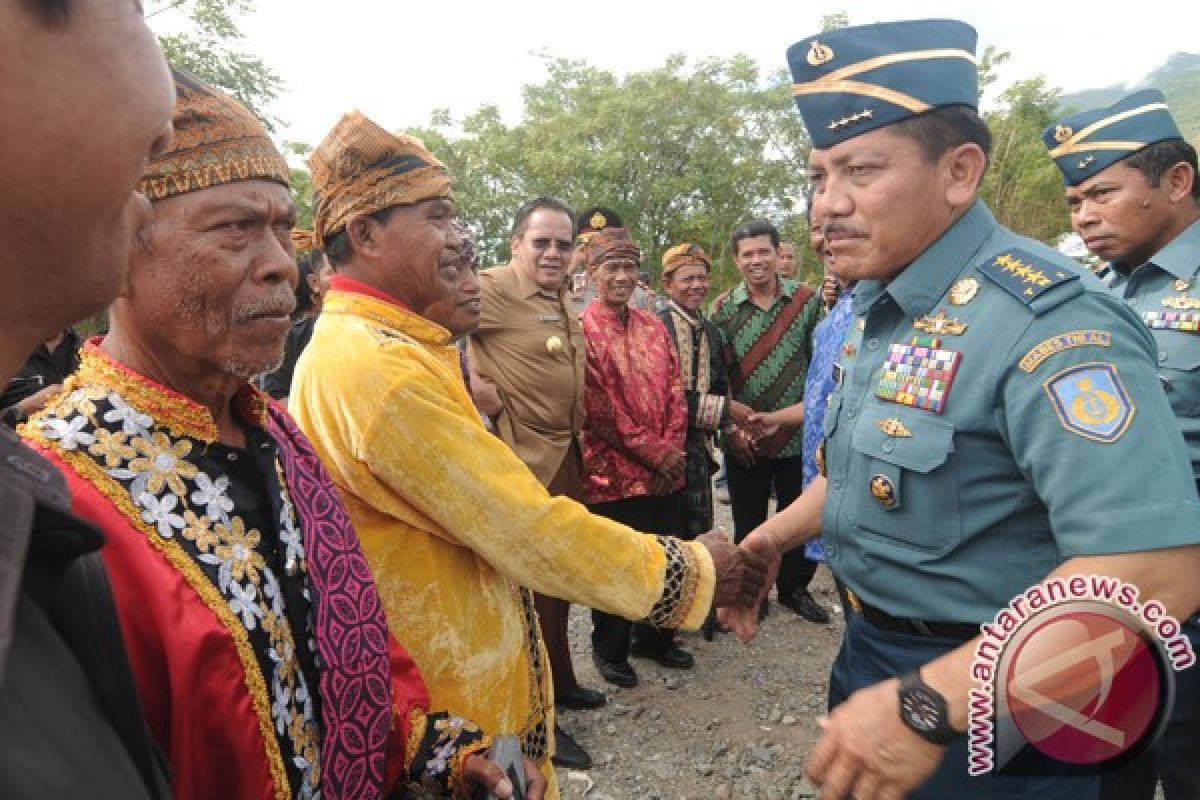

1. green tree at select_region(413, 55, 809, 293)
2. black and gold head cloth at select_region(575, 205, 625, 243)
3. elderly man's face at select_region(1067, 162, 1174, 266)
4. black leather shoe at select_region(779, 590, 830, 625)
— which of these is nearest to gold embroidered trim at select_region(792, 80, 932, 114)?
elderly man's face at select_region(1067, 162, 1174, 266)

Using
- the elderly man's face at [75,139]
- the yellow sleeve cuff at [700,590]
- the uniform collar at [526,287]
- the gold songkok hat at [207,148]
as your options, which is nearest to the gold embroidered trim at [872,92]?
the yellow sleeve cuff at [700,590]

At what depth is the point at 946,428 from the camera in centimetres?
162

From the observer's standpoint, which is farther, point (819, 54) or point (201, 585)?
point (819, 54)

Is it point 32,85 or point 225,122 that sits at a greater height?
point 32,85

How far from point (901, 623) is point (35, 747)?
5.67 feet

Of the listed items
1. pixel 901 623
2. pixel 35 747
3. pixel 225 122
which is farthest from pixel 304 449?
pixel 901 623

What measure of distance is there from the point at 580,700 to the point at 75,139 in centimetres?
379

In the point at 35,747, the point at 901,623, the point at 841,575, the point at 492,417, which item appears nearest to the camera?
the point at 35,747

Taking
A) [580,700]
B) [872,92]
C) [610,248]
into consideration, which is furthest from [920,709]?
[610,248]

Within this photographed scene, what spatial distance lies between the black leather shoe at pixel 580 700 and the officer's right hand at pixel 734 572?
1988 millimetres

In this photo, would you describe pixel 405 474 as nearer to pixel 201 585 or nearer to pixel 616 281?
pixel 201 585

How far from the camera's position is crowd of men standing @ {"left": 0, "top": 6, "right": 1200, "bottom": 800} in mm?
713

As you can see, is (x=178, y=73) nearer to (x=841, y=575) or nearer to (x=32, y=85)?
(x=32, y=85)

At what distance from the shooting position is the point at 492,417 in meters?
3.89
